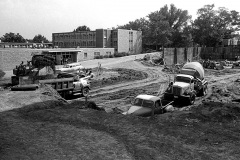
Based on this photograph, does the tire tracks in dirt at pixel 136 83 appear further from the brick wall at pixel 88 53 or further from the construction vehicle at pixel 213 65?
the brick wall at pixel 88 53

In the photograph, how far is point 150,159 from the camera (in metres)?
8.71

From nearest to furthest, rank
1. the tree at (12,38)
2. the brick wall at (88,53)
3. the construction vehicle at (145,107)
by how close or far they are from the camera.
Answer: the construction vehicle at (145,107), the brick wall at (88,53), the tree at (12,38)

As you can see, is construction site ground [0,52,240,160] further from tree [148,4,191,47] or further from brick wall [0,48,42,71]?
tree [148,4,191,47]

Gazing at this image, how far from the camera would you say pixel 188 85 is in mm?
20750

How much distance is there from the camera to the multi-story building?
66750 mm

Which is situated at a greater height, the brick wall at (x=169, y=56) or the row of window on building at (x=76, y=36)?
the row of window on building at (x=76, y=36)

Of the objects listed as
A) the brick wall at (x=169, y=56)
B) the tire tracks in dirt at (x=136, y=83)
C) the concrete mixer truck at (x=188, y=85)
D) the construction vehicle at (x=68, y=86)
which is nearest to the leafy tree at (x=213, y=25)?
the brick wall at (x=169, y=56)

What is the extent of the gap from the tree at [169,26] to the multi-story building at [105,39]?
5624mm

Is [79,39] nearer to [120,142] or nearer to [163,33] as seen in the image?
[163,33]

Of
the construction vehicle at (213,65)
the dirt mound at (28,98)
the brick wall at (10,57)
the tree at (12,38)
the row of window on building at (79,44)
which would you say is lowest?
the dirt mound at (28,98)

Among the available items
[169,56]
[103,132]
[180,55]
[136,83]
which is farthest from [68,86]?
[180,55]

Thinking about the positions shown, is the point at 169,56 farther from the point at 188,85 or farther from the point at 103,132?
the point at 103,132

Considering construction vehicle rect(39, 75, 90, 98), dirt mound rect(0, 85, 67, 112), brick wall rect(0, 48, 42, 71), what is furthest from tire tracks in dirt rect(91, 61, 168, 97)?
brick wall rect(0, 48, 42, 71)

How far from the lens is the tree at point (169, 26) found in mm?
72062
